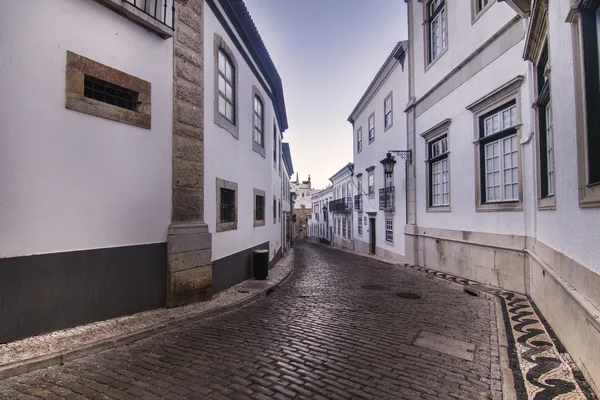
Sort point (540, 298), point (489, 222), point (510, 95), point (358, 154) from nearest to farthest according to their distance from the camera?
point (540, 298), point (510, 95), point (489, 222), point (358, 154)

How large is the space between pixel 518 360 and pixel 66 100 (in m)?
6.87

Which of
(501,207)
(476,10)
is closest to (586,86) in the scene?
(501,207)

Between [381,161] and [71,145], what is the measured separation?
13.0 metres

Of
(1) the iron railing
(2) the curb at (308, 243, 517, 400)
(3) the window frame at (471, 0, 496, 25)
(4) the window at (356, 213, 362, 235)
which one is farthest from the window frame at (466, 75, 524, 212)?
(4) the window at (356, 213, 362, 235)

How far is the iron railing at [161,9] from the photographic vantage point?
615 centimetres

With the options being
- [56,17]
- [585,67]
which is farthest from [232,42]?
[585,67]

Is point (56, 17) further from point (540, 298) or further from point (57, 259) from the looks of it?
point (540, 298)

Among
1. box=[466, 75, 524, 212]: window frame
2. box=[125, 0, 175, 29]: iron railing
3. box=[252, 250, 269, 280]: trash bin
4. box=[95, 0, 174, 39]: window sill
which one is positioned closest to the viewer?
box=[95, 0, 174, 39]: window sill

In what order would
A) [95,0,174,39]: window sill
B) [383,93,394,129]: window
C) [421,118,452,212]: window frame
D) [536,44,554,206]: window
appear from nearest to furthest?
[95,0,174,39]: window sill → [536,44,554,206]: window → [421,118,452,212]: window frame → [383,93,394,129]: window

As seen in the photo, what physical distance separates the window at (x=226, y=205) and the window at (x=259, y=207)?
2017 millimetres

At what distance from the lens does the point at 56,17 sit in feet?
15.5

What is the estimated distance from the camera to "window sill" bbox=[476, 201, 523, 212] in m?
7.54

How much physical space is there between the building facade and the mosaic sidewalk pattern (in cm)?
524

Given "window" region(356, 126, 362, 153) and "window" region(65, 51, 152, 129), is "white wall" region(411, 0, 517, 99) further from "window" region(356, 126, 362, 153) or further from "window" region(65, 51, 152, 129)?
"window" region(356, 126, 362, 153)
